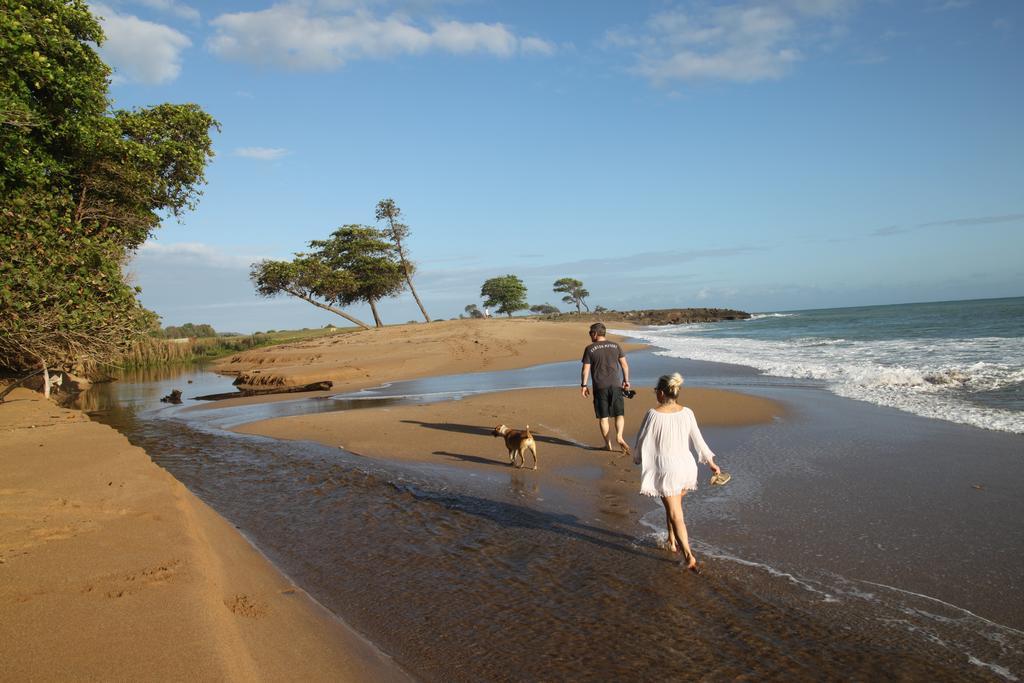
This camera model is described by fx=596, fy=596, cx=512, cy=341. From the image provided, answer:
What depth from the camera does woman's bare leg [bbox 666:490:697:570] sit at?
4917 mm

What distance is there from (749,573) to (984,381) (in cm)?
1266

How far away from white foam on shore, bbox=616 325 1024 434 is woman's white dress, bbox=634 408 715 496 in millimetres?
7354

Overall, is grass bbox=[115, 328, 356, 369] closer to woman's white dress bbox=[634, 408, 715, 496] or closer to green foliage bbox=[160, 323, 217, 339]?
green foliage bbox=[160, 323, 217, 339]

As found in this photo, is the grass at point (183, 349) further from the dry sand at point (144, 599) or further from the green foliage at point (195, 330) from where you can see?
the dry sand at point (144, 599)

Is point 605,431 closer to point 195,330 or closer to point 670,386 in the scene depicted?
point 670,386

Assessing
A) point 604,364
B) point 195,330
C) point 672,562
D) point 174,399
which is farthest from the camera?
point 195,330

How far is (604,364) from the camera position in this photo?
9.38 m

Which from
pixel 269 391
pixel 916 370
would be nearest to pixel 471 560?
pixel 916 370

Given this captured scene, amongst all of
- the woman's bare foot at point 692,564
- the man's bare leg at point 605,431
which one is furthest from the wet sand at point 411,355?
the woman's bare foot at point 692,564

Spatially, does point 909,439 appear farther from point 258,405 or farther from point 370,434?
point 258,405

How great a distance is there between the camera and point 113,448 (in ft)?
27.9

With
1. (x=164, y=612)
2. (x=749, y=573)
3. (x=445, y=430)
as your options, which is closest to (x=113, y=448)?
(x=445, y=430)

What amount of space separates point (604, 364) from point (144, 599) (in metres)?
6.83

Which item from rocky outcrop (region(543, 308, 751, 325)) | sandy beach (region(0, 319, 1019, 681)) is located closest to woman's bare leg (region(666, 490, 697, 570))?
sandy beach (region(0, 319, 1019, 681))
